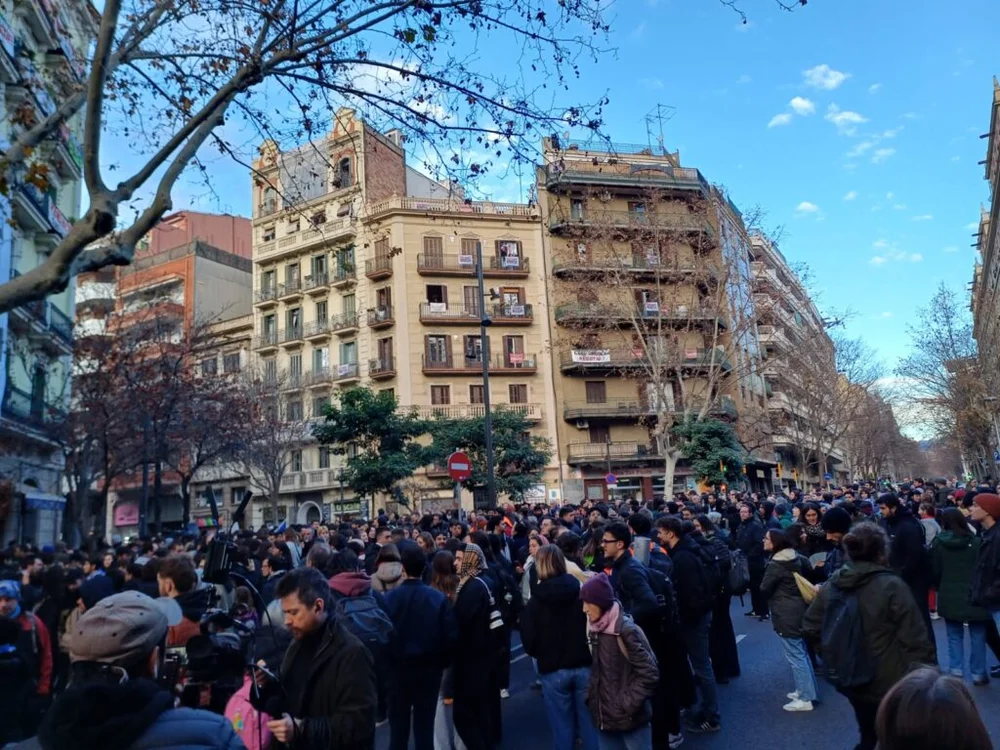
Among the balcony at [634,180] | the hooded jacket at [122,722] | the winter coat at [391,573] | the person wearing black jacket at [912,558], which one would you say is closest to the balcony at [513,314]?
the balcony at [634,180]

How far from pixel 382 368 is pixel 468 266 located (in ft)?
22.5

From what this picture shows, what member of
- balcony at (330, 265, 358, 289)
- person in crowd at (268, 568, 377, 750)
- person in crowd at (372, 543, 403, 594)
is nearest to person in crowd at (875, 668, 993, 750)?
person in crowd at (268, 568, 377, 750)

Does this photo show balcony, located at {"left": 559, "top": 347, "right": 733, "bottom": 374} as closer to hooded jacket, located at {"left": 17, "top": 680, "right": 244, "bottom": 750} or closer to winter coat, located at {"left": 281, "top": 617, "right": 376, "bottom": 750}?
winter coat, located at {"left": 281, "top": 617, "right": 376, "bottom": 750}

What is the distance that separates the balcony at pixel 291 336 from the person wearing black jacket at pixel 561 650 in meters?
38.1

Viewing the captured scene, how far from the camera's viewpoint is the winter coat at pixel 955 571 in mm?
7082

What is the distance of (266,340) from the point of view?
4312 cm

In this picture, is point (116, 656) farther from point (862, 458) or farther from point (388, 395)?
point (862, 458)

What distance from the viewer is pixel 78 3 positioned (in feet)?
72.6

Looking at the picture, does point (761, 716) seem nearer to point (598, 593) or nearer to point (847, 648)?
point (847, 648)

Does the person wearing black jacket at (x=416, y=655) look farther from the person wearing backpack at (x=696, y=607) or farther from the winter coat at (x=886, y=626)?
the winter coat at (x=886, y=626)

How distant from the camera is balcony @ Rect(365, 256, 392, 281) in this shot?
3922 centimetres

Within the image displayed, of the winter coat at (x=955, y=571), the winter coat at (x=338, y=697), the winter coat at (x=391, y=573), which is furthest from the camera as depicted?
the winter coat at (x=955, y=571)

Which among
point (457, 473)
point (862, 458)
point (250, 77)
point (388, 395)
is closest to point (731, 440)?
point (388, 395)

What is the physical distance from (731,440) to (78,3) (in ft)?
83.0
